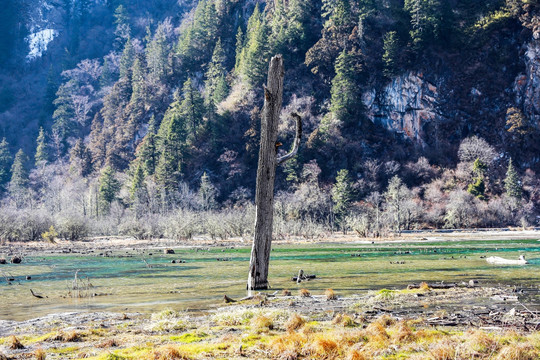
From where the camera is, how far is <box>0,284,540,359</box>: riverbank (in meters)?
8.50

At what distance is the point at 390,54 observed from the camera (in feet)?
417

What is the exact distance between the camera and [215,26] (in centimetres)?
17688

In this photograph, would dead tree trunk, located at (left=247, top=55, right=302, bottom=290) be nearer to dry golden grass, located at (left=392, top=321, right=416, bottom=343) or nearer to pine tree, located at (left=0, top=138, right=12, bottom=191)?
dry golden grass, located at (left=392, top=321, right=416, bottom=343)

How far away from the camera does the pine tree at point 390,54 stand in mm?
126875

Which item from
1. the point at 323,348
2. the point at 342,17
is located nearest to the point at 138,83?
the point at 342,17

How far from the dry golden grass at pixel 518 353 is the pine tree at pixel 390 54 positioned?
408ft

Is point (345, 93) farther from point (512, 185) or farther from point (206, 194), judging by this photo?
point (512, 185)

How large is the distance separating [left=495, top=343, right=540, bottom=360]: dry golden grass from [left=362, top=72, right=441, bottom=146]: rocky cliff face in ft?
386

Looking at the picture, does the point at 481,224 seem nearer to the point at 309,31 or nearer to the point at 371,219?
the point at 371,219

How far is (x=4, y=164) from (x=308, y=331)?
19244 centimetres

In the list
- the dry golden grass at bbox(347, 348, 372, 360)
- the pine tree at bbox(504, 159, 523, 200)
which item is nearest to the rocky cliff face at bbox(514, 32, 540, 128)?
the pine tree at bbox(504, 159, 523, 200)

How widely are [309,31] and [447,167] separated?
176 ft

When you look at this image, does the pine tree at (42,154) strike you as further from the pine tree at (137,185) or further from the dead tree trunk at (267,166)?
the dead tree trunk at (267,166)

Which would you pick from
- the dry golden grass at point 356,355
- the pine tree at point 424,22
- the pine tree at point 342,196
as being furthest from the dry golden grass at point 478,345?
the pine tree at point 424,22
